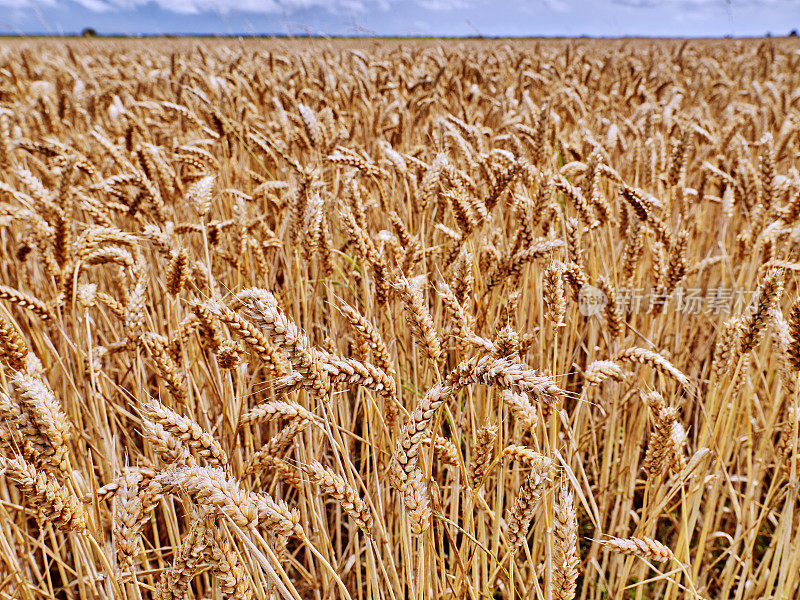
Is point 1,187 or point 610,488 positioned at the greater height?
point 1,187

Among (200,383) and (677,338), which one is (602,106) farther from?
(200,383)

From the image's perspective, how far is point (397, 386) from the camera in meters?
1.55

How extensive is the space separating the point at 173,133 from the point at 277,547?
3418 millimetres

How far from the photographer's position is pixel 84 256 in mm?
1426

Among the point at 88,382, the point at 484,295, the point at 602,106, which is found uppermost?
the point at 602,106

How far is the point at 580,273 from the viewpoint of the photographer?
1.33 m

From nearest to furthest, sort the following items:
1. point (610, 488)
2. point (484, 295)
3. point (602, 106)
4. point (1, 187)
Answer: point (484, 295)
point (610, 488)
point (1, 187)
point (602, 106)

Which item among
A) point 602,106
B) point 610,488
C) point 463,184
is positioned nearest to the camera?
point 610,488

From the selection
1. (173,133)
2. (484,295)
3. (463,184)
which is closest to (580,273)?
(484,295)

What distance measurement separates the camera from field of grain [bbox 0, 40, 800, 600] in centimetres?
85

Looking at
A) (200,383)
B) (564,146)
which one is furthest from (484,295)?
(564,146)

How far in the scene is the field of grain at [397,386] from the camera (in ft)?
2.78

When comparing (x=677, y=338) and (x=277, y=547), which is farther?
(x=677, y=338)

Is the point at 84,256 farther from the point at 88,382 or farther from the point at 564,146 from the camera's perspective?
the point at 564,146
